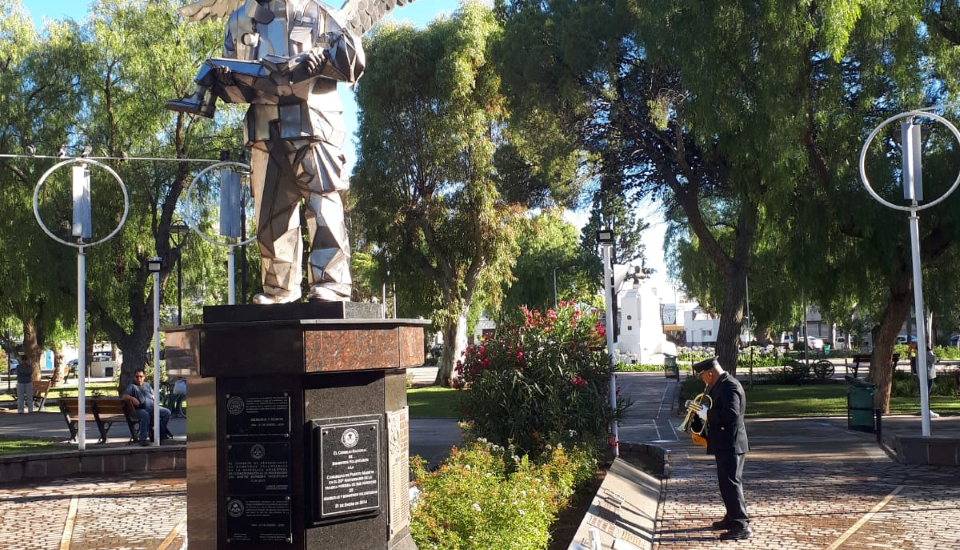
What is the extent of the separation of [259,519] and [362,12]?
393 centimetres

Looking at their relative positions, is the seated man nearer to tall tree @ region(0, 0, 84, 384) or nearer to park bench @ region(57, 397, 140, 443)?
park bench @ region(57, 397, 140, 443)

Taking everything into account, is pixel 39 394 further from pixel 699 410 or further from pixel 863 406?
pixel 699 410

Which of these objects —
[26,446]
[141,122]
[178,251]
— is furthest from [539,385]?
[141,122]

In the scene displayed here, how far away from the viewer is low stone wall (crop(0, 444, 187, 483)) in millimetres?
13547

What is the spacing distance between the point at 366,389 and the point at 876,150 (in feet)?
53.0

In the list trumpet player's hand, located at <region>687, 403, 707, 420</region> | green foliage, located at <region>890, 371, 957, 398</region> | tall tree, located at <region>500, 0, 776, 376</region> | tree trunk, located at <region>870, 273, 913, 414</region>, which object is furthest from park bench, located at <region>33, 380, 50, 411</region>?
green foliage, located at <region>890, 371, 957, 398</region>

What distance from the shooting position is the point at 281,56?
6.28 m

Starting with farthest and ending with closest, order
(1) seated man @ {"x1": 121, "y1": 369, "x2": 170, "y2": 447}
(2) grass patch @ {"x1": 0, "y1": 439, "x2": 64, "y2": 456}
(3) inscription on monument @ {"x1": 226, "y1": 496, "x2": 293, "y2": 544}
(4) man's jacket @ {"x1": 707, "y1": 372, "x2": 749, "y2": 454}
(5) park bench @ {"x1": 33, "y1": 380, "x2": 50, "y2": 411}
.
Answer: (5) park bench @ {"x1": 33, "y1": 380, "x2": 50, "y2": 411}, (1) seated man @ {"x1": 121, "y1": 369, "x2": 170, "y2": 447}, (2) grass patch @ {"x1": 0, "y1": 439, "x2": 64, "y2": 456}, (4) man's jacket @ {"x1": 707, "y1": 372, "x2": 749, "y2": 454}, (3) inscription on monument @ {"x1": 226, "y1": 496, "x2": 293, "y2": 544}

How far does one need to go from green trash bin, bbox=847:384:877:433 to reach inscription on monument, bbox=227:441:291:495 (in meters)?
13.9

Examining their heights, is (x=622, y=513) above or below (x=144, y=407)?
below

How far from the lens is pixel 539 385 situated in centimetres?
1216

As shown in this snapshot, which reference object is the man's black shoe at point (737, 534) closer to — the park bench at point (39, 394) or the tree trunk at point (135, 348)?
the tree trunk at point (135, 348)

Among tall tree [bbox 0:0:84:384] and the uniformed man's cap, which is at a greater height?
tall tree [bbox 0:0:84:384]

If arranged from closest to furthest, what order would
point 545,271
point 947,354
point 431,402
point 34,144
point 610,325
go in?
point 610,325 → point 34,144 → point 431,402 → point 947,354 → point 545,271
